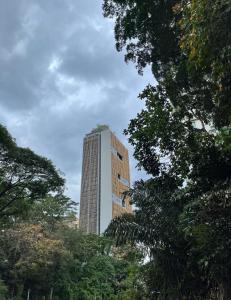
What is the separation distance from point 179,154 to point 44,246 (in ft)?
38.1

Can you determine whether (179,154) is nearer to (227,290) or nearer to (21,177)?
(227,290)

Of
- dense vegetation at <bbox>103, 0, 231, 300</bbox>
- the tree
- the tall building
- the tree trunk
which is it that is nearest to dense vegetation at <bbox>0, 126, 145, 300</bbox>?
the tree

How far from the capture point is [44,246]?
53.5 feet

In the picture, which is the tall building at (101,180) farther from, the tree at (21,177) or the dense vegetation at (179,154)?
the dense vegetation at (179,154)

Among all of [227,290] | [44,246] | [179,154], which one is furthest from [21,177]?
[227,290]

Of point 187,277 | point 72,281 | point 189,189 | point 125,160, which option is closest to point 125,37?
point 189,189

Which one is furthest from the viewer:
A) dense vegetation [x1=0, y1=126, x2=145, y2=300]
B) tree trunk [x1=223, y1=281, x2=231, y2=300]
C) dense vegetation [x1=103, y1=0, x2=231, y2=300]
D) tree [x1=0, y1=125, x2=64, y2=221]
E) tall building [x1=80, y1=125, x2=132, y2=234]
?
tall building [x1=80, y1=125, x2=132, y2=234]

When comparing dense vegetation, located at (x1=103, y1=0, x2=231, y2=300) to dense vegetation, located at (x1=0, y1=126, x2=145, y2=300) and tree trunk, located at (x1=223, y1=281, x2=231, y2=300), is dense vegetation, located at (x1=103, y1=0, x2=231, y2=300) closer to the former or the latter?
tree trunk, located at (x1=223, y1=281, x2=231, y2=300)

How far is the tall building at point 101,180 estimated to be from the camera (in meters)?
26.9

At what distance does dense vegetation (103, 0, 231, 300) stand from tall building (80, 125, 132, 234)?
703 inches

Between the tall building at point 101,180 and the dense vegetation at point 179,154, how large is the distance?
17.9m

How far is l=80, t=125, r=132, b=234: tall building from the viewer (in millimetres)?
26906

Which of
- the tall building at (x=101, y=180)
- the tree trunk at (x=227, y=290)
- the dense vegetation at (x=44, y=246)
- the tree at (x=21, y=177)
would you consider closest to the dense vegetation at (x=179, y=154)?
the tree trunk at (x=227, y=290)

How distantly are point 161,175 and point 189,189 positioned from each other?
0.99m
